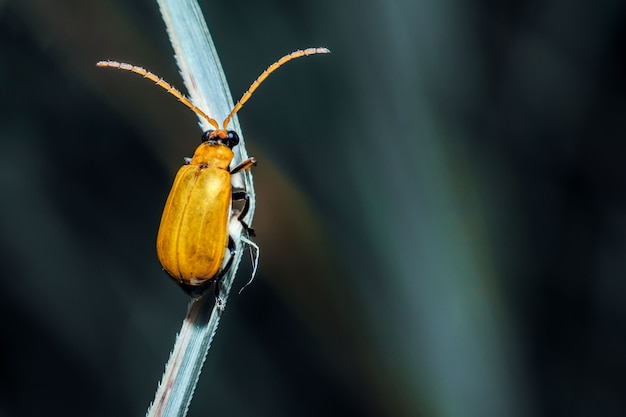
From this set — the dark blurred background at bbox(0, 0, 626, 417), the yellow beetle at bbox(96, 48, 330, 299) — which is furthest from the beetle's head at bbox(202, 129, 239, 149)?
the dark blurred background at bbox(0, 0, 626, 417)

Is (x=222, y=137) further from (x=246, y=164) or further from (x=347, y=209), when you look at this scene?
(x=347, y=209)

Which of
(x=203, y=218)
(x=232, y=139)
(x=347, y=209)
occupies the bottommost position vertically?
(x=347, y=209)

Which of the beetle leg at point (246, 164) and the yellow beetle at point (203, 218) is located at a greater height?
the beetle leg at point (246, 164)

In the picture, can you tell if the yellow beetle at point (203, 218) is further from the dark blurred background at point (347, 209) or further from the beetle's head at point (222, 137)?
the dark blurred background at point (347, 209)

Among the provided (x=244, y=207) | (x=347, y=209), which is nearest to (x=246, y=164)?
(x=244, y=207)

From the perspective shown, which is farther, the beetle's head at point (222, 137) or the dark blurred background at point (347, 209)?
the dark blurred background at point (347, 209)

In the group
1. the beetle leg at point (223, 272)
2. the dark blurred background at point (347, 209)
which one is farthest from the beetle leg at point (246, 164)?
the dark blurred background at point (347, 209)

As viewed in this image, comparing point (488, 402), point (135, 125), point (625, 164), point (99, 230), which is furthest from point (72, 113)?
point (625, 164)
